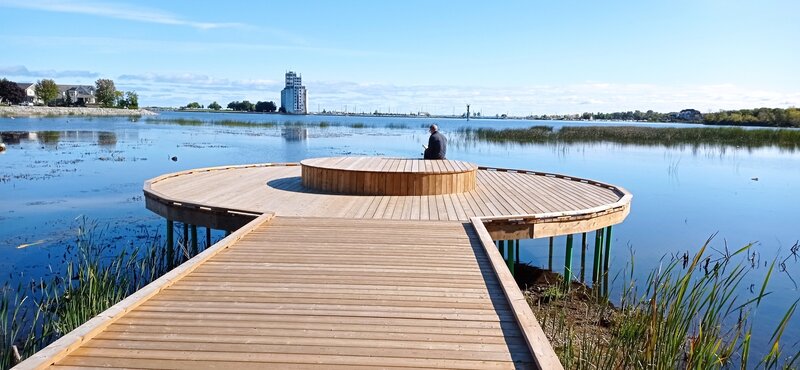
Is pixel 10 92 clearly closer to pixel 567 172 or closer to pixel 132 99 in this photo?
pixel 132 99

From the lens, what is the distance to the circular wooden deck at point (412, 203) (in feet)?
24.1

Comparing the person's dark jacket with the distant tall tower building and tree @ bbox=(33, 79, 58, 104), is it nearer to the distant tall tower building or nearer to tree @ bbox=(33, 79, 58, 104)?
tree @ bbox=(33, 79, 58, 104)

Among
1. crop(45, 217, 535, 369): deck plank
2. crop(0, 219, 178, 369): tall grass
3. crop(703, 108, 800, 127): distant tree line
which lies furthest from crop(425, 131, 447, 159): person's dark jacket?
crop(703, 108, 800, 127): distant tree line

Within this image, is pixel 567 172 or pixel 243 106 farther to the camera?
pixel 243 106

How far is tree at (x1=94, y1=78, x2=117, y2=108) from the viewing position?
102 meters

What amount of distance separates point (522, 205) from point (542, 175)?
425 centimetres

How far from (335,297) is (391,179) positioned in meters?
4.90

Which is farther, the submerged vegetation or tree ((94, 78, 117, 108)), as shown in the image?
tree ((94, 78, 117, 108))

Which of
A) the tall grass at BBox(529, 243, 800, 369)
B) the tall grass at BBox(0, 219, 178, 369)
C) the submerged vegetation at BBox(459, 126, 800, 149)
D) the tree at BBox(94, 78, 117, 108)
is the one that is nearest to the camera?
the tall grass at BBox(529, 243, 800, 369)

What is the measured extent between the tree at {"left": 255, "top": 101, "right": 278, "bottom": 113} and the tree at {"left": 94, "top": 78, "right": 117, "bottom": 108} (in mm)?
61023

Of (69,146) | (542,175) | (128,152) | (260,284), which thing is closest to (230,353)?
(260,284)

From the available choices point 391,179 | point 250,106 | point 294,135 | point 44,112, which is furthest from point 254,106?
point 391,179

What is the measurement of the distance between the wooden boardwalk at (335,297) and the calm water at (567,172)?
72.7 inches

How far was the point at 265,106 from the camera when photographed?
16475 cm
